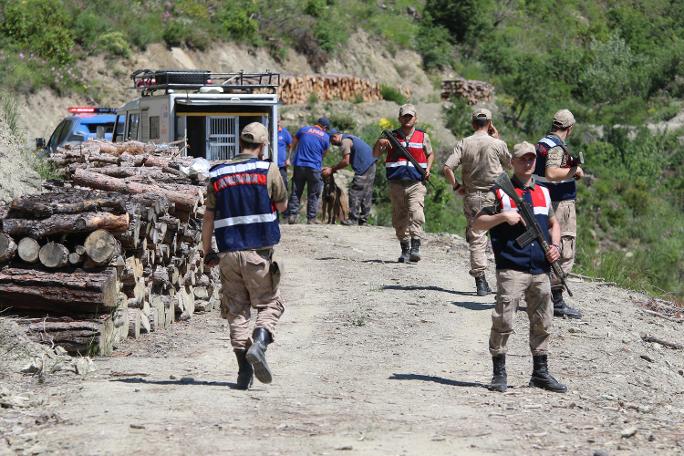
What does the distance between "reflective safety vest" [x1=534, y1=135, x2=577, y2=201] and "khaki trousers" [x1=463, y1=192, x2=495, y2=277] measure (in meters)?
0.85

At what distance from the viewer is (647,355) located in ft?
36.7

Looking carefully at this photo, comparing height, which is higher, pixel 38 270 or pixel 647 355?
pixel 38 270

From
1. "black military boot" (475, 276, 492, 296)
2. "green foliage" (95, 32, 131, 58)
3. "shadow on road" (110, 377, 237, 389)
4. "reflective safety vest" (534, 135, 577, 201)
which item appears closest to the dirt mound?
"shadow on road" (110, 377, 237, 389)

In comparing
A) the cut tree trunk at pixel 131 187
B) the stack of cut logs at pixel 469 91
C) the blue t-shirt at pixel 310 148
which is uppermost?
the stack of cut logs at pixel 469 91

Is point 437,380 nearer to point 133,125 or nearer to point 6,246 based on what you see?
point 6,246

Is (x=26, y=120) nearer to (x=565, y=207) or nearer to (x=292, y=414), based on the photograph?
(x=565, y=207)

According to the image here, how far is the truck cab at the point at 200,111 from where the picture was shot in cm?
1933

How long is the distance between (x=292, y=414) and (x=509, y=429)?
1.37 metres

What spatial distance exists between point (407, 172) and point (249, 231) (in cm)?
634

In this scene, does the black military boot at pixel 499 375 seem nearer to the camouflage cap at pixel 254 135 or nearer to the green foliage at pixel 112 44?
the camouflage cap at pixel 254 135

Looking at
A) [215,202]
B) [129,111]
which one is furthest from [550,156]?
[129,111]

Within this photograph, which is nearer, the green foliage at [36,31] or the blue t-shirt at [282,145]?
the blue t-shirt at [282,145]

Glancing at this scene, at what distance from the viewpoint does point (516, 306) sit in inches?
336

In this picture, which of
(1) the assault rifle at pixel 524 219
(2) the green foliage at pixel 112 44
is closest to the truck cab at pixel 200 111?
(1) the assault rifle at pixel 524 219
